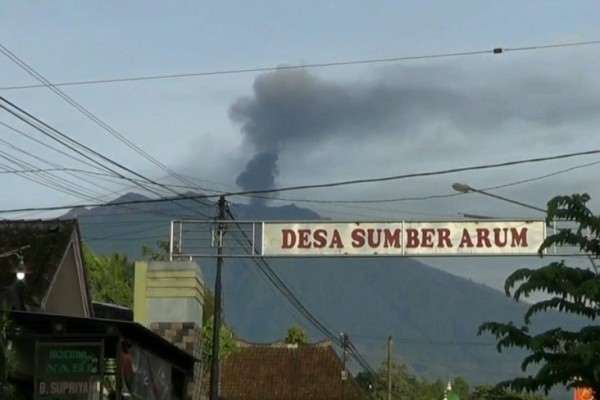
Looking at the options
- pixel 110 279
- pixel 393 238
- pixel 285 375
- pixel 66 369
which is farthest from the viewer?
pixel 285 375

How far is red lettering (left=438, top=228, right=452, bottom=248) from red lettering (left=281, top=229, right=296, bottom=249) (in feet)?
12.0

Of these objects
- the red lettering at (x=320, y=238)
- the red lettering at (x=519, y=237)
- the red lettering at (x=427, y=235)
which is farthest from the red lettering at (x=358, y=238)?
the red lettering at (x=519, y=237)

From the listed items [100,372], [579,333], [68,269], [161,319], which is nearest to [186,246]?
[68,269]

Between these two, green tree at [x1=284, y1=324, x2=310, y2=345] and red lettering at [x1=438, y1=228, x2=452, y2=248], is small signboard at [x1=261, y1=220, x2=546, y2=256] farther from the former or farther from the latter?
green tree at [x1=284, y1=324, x2=310, y2=345]

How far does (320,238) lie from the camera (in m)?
35.1

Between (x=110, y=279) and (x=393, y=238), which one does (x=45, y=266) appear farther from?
(x=110, y=279)

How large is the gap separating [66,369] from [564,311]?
8.12 m

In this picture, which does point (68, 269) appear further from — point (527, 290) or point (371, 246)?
point (527, 290)

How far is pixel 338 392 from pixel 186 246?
39.7 metres

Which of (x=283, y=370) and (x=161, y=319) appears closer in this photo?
(x=161, y=319)

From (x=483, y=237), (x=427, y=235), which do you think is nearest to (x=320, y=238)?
(x=427, y=235)

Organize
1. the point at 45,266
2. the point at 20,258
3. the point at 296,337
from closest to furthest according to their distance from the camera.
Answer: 1. the point at 20,258
2. the point at 45,266
3. the point at 296,337

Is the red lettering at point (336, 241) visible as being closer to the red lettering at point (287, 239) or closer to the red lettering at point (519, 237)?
the red lettering at point (287, 239)

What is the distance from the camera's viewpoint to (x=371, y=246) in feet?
114
